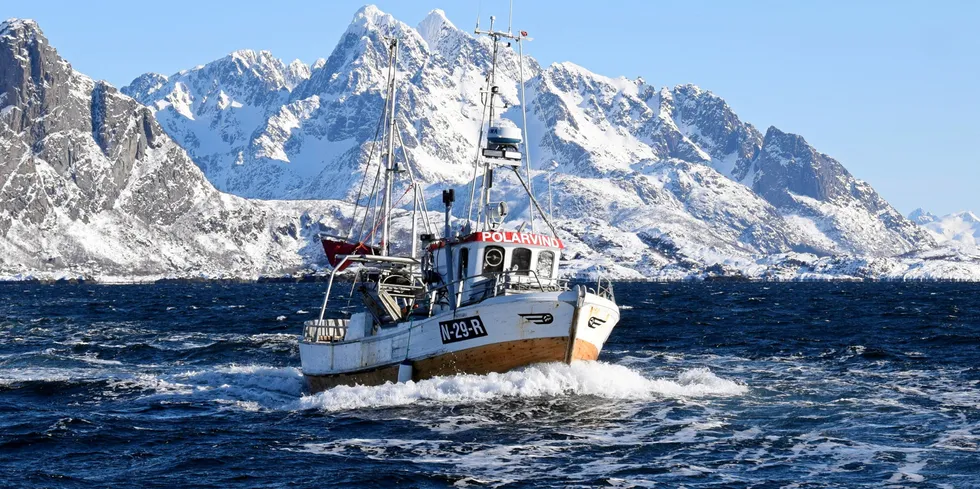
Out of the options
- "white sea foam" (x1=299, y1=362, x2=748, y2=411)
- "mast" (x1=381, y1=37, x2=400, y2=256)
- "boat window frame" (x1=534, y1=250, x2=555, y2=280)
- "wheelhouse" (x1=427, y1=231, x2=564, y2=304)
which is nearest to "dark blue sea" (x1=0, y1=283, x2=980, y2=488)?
"white sea foam" (x1=299, y1=362, x2=748, y2=411)

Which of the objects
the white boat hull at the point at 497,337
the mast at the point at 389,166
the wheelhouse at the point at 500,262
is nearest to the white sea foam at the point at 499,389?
the white boat hull at the point at 497,337

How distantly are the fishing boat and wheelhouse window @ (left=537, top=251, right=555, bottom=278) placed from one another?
39 mm

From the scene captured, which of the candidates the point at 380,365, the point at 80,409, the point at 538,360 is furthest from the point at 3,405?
the point at 538,360

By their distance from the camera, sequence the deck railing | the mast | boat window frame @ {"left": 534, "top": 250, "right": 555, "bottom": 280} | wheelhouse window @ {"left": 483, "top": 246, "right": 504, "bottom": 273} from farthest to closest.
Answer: the mast, the deck railing, boat window frame @ {"left": 534, "top": 250, "right": 555, "bottom": 280}, wheelhouse window @ {"left": 483, "top": 246, "right": 504, "bottom": 273}

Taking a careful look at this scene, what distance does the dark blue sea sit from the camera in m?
29.2

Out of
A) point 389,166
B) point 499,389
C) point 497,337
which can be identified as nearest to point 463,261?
point 497,337

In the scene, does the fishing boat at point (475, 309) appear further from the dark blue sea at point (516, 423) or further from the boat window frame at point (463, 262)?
the dark blue sea at point (516, 423)

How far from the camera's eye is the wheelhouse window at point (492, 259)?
146 feet

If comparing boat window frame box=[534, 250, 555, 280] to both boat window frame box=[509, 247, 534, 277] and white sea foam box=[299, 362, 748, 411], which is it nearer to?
boat window frame box=[509, 247, 534, 277]

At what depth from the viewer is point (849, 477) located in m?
28.5

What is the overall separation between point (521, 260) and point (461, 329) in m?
4.67

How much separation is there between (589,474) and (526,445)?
159 inches

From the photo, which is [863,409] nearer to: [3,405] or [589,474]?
[589,474]

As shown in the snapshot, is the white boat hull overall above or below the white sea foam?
above
